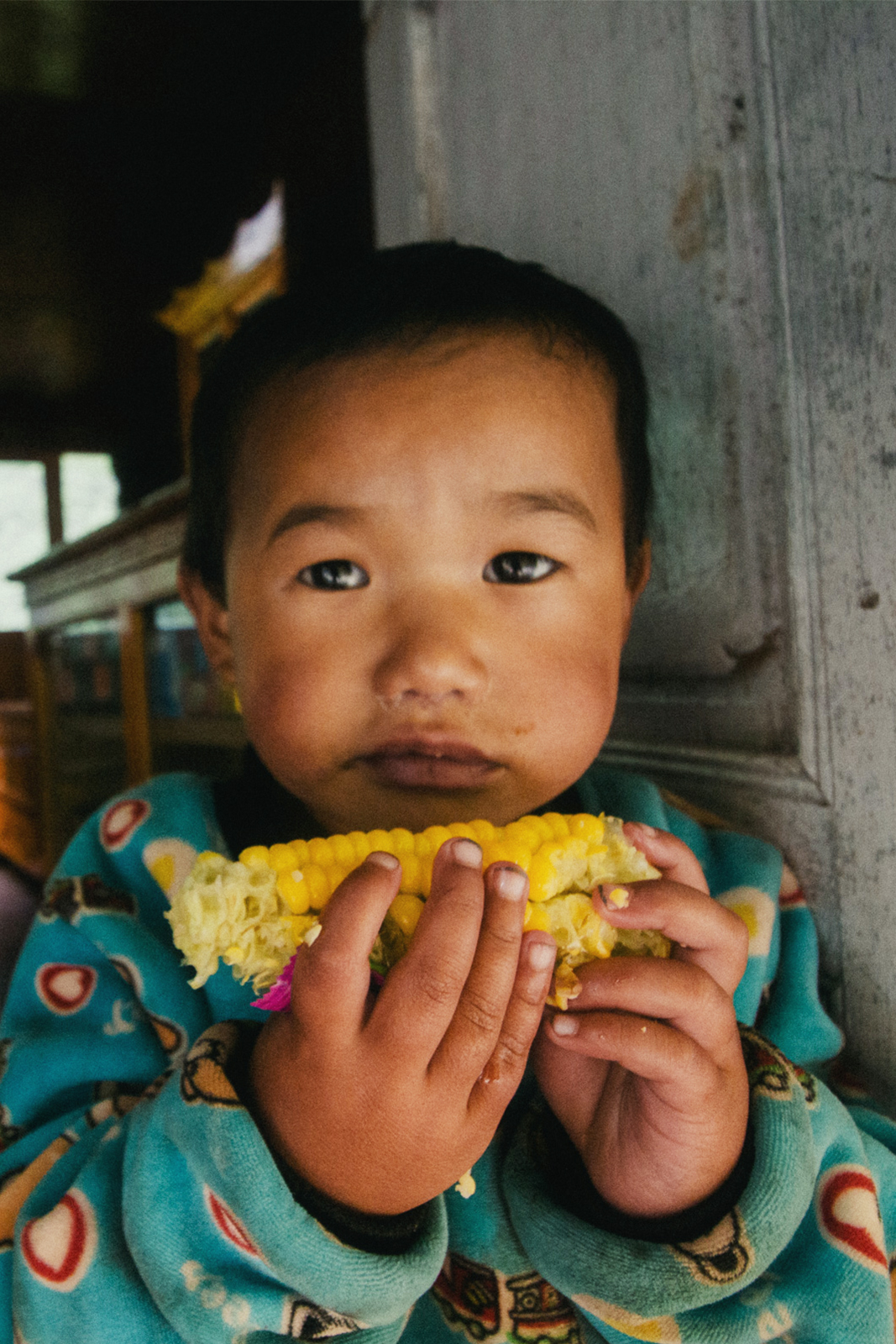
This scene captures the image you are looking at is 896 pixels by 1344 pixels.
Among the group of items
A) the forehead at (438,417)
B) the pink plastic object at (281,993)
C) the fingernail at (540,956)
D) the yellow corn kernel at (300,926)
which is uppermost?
the forehead at (438,417)

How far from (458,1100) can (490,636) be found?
14.5 inches

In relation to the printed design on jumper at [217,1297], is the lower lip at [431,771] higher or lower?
higher

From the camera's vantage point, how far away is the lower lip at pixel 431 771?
0.73 m

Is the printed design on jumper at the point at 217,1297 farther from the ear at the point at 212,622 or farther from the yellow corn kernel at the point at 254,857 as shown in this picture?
the ear at the point at 212,622

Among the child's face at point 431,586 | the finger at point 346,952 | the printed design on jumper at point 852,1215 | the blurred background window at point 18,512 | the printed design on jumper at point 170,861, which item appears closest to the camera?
the finger at point 346,952

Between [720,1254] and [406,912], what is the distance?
0.33 meters

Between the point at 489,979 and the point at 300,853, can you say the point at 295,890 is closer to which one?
the point at 300,853

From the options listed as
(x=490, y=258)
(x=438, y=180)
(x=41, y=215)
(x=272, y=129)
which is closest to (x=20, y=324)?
(x=41, y=215)

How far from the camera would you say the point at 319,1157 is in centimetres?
54

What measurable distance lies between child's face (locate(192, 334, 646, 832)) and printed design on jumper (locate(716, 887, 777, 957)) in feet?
0.62

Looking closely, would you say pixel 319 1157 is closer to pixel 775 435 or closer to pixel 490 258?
pixel 775 435

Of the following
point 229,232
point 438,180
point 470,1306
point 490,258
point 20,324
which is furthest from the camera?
point 20,324

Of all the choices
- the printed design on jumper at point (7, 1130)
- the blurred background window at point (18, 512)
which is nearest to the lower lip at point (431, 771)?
the printed design on jumper at point (7, 1130)

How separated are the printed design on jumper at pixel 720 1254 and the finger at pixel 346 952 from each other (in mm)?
301
